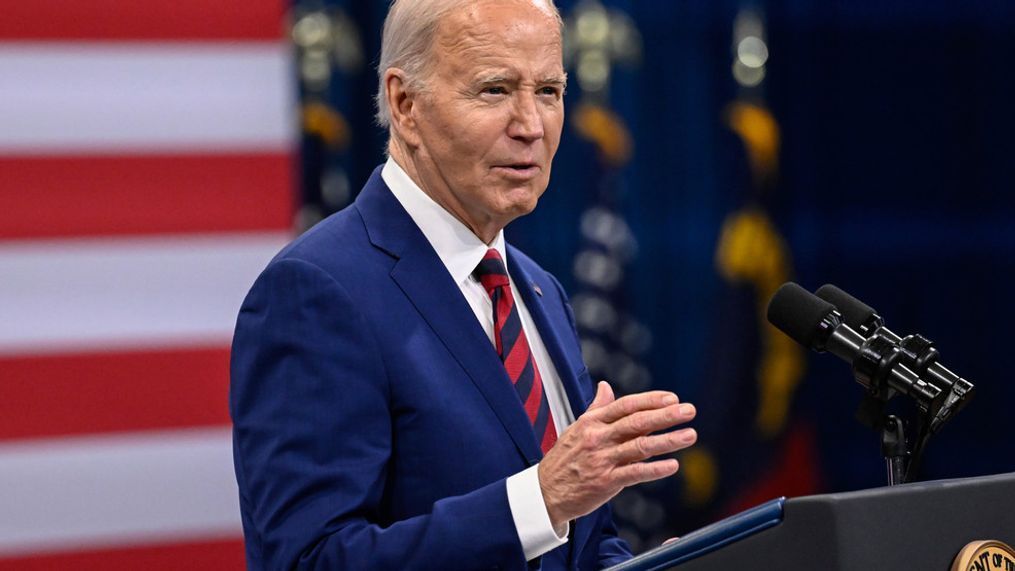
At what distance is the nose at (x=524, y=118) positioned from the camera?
→ 141 centimetres

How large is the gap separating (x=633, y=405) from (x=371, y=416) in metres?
0.31

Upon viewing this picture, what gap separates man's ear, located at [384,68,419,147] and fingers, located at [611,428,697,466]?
1.68 feet

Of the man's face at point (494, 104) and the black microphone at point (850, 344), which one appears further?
the man's face at point (494, 104)

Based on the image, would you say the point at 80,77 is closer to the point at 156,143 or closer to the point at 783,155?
the point at 156,143

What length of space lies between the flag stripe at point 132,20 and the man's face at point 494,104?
4.21 ft

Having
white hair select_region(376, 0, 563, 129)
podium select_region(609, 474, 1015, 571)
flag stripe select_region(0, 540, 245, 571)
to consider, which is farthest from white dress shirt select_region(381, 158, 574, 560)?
flag stripe select_region(0, 540, 245, 571)

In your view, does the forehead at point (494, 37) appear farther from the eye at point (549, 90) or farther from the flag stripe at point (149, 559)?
the flag stripe at point (149, 559)

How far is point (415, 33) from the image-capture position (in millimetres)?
1437

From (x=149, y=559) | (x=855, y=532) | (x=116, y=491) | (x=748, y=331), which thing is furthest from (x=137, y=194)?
(x=855, y=532)

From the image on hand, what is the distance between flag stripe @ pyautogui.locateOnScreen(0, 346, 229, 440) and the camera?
8.05 ft

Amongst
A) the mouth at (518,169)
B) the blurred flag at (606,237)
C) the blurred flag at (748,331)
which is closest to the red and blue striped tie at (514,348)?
the mouth at (518,169)

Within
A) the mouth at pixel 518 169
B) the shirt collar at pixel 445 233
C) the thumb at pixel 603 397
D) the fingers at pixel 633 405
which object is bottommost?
the fingers at pixel 633 405

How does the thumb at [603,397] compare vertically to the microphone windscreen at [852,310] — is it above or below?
below

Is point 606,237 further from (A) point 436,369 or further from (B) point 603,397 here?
(B) point 603,397
